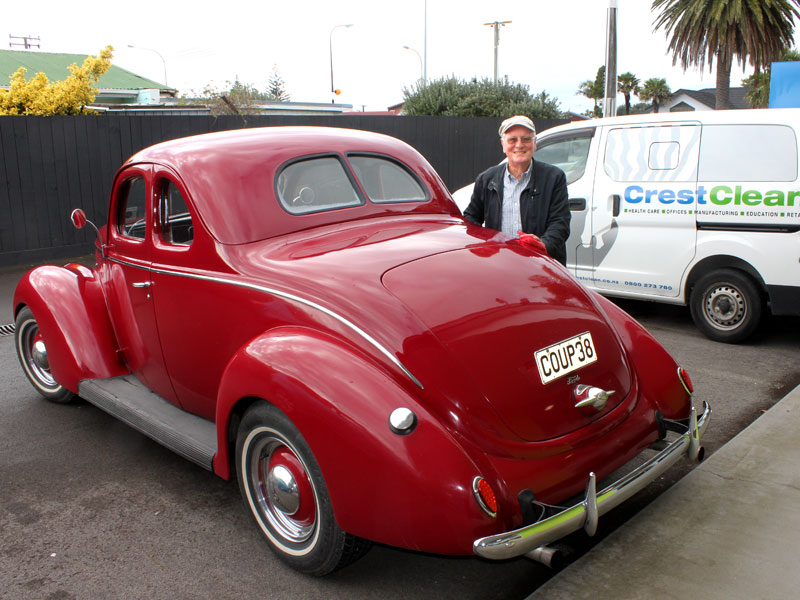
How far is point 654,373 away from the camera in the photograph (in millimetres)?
3254

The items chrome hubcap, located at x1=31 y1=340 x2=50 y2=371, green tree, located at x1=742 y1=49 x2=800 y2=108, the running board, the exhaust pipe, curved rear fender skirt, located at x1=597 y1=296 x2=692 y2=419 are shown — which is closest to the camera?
the exhaust pipe

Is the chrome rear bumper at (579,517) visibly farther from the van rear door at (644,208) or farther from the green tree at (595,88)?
the green tree at (595,88)

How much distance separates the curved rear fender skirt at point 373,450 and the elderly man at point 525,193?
2140 mm

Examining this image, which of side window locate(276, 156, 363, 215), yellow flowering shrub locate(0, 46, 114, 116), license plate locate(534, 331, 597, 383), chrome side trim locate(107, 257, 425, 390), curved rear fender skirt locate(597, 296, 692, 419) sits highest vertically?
yellow flowering shrub locate(0, 46, 114, 116)

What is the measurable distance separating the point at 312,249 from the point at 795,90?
10.1 meters

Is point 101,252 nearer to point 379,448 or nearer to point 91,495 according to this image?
point 91,495

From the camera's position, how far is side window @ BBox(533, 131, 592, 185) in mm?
6797

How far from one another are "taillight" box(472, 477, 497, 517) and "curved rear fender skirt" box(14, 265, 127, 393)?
2707 millimetres

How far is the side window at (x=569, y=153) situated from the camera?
268 inches

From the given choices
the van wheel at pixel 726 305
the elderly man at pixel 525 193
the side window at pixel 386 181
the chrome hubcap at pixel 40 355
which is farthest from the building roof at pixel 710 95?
the chrome hubcap at pixel 40 355

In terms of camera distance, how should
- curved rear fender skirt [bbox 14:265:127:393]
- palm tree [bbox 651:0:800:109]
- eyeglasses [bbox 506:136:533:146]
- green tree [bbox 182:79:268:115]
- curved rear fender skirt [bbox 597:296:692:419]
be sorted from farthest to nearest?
palm tree [bbox 651:0:800:109] < green tree [bbox 182:79:268:115] < eyeglasses [bbox 506:136:533:146] < curved rear fender skirt [bbox 14:265:127:393] < curved rear fender skirt [bbox 597:296:692:419]

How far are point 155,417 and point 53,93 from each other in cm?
869

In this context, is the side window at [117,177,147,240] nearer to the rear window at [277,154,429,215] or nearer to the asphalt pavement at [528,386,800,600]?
the rear window at [277,154,429,215]

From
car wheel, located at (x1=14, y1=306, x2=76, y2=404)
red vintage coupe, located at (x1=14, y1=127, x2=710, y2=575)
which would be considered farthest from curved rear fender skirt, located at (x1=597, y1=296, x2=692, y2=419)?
car wheel, located at (x1=14, y1=306, x2=76, y2=404)
